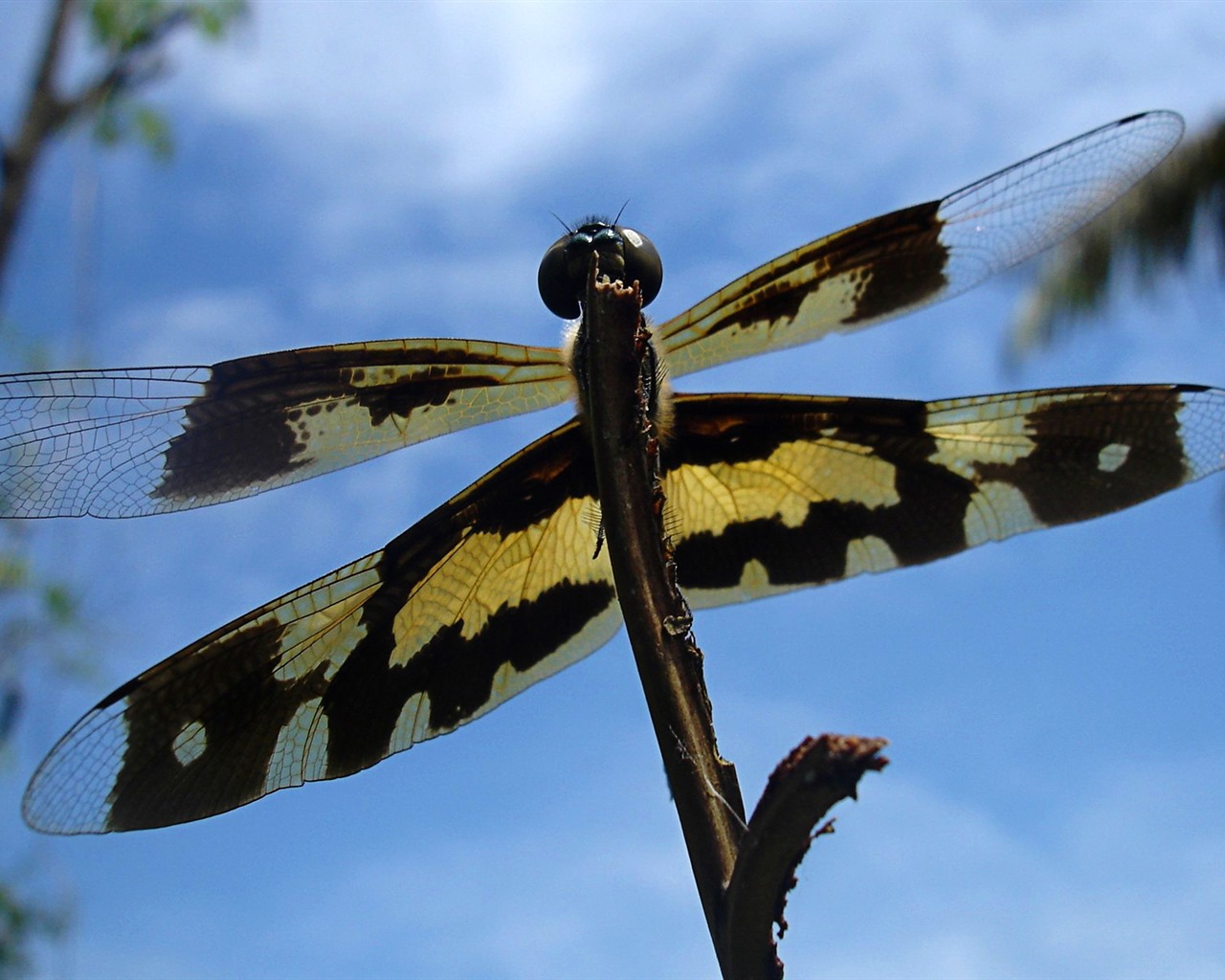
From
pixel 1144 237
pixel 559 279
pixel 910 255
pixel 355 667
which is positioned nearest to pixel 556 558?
pixel 355 667

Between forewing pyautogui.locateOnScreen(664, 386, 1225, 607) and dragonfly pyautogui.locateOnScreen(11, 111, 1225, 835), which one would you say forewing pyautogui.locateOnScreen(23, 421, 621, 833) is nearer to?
dragonfly pyautogui.locateOnScreen(11, 111, 1225, 835)

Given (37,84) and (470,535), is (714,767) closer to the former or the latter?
(470,535)

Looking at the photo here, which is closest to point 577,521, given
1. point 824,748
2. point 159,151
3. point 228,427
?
point 228,427

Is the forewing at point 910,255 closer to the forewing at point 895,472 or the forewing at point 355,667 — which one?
the forewing at point 895,472

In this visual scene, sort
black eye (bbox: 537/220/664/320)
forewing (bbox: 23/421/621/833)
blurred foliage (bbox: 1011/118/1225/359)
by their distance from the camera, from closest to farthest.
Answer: black eye (bbox: 537/220/664/320) → forewing (bbox: 23/421/621/833) → blurred foliage (bbox: 1011/118/1225/359)

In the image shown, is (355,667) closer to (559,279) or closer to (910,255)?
(559,279)

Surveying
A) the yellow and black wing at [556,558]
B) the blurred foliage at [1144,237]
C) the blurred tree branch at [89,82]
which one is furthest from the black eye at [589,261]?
the blurred foliage at [1144,237]

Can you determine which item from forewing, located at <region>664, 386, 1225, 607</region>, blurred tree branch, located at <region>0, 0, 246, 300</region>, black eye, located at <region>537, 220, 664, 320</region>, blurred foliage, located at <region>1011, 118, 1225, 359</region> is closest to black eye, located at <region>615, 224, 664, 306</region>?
black eye, located at <region>537, 220, 664, 320</region>
